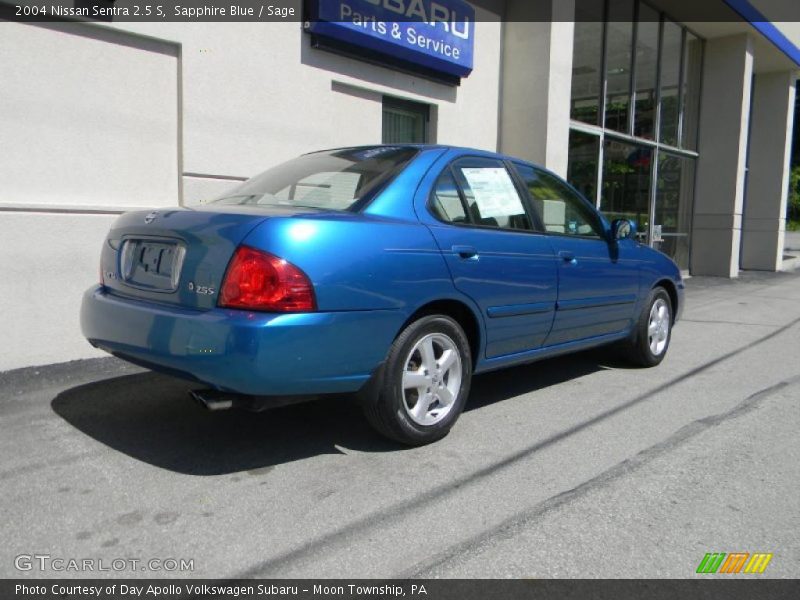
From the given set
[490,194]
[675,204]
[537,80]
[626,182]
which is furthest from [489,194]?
[675,204]

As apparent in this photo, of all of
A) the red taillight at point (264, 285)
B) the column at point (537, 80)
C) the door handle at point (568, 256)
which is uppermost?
the column at point (537, 80)

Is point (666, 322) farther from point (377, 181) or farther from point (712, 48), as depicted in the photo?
point (712, 48)

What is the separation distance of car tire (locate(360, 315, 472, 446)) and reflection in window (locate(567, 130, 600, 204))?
757 centimetres

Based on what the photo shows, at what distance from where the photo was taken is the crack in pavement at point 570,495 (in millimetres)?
2428

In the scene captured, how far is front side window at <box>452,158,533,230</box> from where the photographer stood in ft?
12.8

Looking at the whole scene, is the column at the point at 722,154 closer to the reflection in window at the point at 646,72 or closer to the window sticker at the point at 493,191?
the reflection in window at the point at 646,72

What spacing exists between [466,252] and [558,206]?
1.24m

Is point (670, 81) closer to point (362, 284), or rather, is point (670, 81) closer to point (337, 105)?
point (337, 105)

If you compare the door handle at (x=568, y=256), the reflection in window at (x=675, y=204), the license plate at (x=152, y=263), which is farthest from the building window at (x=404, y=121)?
the reflection in window at (x=675, y=204)

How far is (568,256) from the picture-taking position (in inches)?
173

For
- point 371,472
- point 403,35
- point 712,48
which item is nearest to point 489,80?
point 403,35

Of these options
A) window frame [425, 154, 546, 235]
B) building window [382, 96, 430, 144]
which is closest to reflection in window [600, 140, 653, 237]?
building window [382, 96, 430, 144]

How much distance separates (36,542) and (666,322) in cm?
488

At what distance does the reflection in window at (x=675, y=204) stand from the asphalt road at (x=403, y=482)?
395 inches
